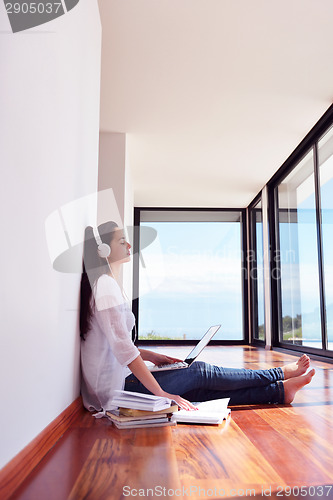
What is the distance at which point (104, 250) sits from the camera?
228 cm

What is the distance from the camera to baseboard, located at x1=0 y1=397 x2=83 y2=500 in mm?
1130

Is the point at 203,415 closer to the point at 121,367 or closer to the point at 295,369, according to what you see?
the point at 121,367

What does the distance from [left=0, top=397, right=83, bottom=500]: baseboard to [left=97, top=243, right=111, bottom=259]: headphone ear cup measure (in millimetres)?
705

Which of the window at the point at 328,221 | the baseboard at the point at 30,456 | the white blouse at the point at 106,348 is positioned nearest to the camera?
the baseboard at the point at 30,456

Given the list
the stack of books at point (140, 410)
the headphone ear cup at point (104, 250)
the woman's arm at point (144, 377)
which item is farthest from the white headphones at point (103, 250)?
the stack of books at point (140, 410)

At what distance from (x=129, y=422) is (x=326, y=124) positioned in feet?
13.1

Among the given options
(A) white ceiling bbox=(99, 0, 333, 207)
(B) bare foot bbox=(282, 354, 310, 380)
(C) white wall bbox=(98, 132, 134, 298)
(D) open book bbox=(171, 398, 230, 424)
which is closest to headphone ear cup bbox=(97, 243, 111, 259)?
(D) open book bbox=(171, 398, 230, 424)

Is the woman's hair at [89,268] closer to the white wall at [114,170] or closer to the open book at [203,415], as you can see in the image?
the open book at [203,415]

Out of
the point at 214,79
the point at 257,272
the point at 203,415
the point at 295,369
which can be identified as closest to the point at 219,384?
the point at 203,415

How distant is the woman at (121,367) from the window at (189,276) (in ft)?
19.8

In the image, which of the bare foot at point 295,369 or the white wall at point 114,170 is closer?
→ the bare foot at point 295,369

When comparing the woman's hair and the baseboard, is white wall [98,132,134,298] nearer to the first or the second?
the woman's hair

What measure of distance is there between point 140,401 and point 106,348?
1.13 ft

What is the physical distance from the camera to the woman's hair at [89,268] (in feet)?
7.22
